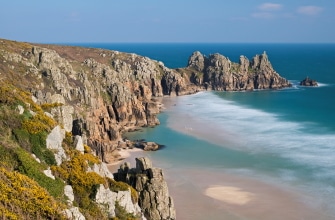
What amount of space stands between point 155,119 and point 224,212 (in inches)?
1757

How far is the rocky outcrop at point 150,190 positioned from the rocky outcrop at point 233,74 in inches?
4126

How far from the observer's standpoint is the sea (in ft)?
139

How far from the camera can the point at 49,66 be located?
73250 millimetres

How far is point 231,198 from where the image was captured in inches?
1665

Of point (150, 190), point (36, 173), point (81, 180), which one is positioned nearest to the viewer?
point (36, 173)

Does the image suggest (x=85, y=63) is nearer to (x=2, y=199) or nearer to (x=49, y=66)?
(x=49, y=66)

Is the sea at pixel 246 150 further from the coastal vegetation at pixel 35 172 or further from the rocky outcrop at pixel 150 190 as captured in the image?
the coastal vegetation at pixel 35 172

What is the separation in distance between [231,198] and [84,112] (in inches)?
1382

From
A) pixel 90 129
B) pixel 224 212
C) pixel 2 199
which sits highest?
pixel 2 199

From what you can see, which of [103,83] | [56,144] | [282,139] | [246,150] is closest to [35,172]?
[56,144]

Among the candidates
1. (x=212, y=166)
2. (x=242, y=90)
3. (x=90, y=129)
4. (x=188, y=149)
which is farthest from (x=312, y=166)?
(x=242, y=90)

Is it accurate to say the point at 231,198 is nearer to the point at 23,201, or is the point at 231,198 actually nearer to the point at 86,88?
the point at 23,201

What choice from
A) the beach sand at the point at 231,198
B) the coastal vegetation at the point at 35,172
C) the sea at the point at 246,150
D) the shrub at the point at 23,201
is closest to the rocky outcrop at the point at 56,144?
the coastal vegetation at the point at 35,172

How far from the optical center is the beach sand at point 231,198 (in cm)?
3822
